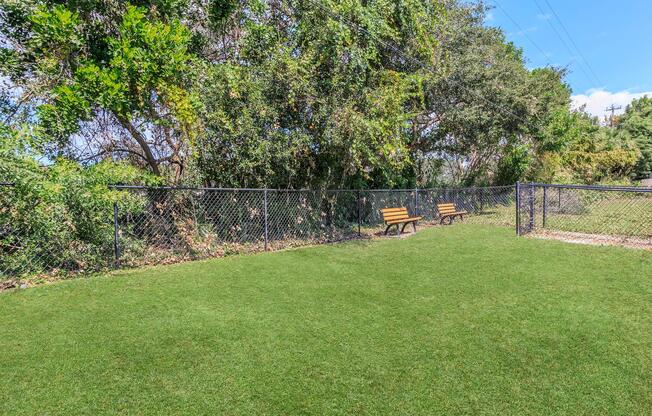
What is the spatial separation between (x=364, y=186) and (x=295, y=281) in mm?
7499

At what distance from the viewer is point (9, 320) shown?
3893 mm

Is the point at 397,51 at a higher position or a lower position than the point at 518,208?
higher

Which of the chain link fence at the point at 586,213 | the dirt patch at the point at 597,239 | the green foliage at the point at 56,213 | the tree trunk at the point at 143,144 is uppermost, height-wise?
the tree trunk at the point at 143,144

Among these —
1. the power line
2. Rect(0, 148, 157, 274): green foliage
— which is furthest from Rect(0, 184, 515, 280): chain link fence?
the power line

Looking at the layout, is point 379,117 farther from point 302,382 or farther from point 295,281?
point 302,382

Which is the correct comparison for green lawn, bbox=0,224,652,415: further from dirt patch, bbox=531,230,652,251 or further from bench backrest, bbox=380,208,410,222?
bench backrest, bbox=380,208,410,222

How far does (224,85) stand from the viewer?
7.39 metres

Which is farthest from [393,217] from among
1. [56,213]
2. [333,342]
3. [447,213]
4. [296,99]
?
[56,213]

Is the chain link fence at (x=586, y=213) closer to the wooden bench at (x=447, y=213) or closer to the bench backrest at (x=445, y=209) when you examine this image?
the wooden bench at (x=447, y=213)

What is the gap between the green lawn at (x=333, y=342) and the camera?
8.78ft

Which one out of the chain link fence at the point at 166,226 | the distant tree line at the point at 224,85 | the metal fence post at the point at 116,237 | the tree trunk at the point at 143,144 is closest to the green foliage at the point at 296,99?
the distant tree line at the point at 224,85

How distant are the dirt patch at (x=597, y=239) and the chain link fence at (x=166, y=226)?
6.29 ft

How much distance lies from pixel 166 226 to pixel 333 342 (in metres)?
4.61

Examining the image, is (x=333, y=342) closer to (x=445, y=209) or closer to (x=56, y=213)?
(x=56, y=213)
